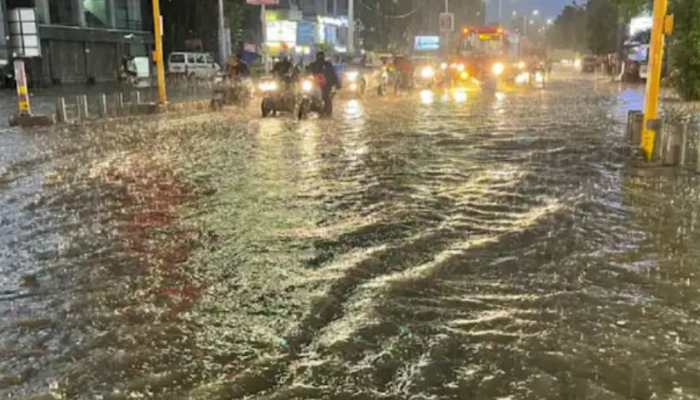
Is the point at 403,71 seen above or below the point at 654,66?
below

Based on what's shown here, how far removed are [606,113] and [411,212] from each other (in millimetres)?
15100

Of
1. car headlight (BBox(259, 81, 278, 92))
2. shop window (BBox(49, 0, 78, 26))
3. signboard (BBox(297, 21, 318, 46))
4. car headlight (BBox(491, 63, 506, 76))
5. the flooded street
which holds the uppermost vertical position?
shop window (BBox(49, 0, 78, 26))

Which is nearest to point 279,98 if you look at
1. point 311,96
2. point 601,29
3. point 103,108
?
point 311,96

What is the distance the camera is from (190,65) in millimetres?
51625

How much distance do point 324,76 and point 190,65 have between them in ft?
108

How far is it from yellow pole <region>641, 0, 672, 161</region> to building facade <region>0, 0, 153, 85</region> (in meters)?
36.2

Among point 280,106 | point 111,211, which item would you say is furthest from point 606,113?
point 111,211

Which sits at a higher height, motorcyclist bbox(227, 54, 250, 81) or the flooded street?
motorcyclist bbox(227, 54, 250, 81)

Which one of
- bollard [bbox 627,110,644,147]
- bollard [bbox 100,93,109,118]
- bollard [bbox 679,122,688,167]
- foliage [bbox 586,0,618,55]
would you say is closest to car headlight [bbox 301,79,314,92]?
bollard [bbox 100,93,109,118]

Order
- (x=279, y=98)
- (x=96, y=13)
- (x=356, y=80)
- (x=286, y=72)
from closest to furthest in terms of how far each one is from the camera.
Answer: (x=279, y=98)
(x=286, y=72)
(x=356, y=80)
(x=96, y=13)

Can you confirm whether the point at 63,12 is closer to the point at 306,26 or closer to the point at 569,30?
the point at 306,26

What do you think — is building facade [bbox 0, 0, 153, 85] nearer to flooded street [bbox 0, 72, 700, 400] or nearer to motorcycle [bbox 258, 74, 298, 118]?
motorcycle [bbox 258, 74, 298, 118]

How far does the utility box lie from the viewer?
2086cm

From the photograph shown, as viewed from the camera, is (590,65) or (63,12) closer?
(63,12)
